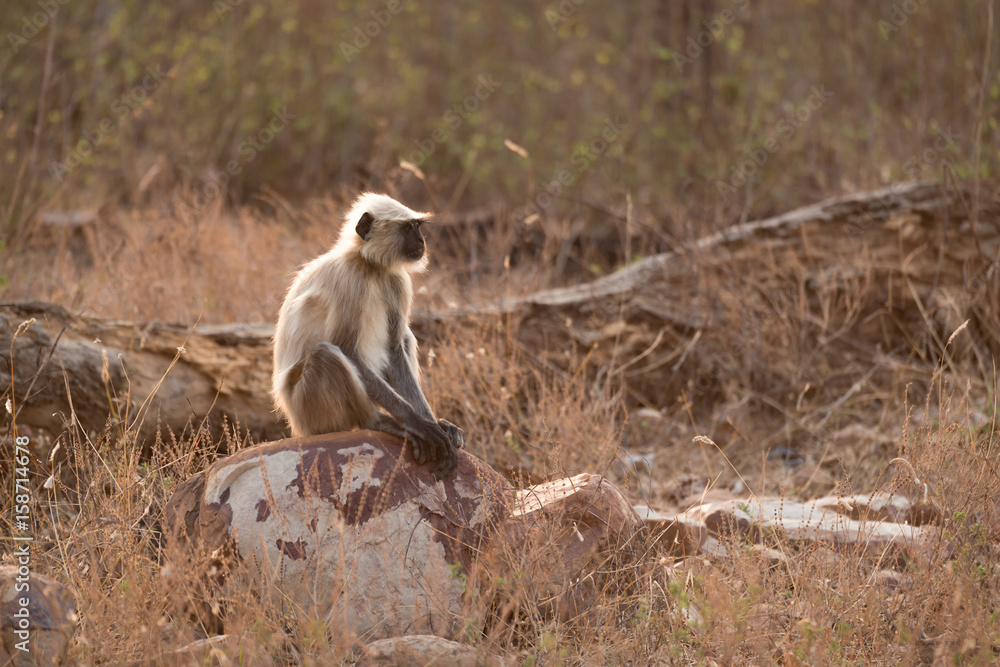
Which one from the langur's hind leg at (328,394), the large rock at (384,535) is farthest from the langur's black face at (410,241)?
the large rock at (384,535)

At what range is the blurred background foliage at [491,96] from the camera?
33.3 feet

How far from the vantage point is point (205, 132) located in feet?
43.7

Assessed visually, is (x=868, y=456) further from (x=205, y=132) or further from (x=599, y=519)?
(x=205, y=132)

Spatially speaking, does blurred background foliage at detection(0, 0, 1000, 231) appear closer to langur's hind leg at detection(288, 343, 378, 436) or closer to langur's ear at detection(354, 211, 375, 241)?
langur's ear at detection(354, 211, 375, 241)

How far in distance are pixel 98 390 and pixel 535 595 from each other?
3130 millimetres

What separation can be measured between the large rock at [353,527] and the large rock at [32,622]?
0.50m

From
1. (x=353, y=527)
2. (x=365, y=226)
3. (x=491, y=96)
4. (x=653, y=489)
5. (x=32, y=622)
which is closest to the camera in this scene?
(x=32, y=622)

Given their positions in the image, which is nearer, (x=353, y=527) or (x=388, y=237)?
(x=353, y=527)

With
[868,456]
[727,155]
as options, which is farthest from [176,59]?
[868,456]

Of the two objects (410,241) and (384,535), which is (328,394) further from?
(410,241)

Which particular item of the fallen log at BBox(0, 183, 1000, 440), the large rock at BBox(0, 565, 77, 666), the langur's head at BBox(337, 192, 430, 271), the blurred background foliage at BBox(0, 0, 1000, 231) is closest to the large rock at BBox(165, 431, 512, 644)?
the large rock at BBox(0, 565, 77, 666)

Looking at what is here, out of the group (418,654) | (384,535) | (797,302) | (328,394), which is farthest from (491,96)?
(418,654)

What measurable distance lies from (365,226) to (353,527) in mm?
1495

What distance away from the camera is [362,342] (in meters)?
4.22
